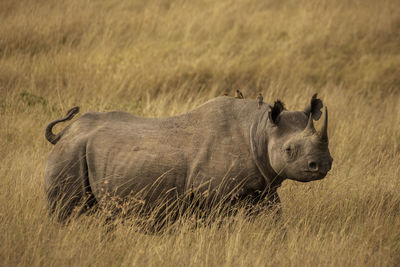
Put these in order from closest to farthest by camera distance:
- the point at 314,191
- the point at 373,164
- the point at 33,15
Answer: the point at 314,191
the point at 373,164
the point at 33,15

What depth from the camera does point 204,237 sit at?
3.95 metres

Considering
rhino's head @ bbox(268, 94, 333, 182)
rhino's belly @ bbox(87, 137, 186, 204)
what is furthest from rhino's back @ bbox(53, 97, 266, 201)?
rhino's head @ bbox(268, 94, 333, 182)

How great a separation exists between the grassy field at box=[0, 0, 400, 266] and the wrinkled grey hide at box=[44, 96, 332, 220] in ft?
0.88

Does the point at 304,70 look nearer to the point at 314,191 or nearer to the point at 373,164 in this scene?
the point at 373,164

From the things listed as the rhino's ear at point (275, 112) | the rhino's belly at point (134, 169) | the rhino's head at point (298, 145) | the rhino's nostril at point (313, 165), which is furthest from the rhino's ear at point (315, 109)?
the rhino's belly at point (134, 169)

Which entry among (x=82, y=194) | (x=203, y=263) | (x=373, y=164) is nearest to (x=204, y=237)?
(x=203, y=263)

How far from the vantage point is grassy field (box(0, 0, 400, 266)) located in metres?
3.87

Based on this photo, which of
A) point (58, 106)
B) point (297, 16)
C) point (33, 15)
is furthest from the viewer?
point (297, 16)

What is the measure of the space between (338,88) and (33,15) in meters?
6.26

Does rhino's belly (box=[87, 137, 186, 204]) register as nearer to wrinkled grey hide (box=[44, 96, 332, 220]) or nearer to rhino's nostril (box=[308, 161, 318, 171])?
wrinkled grey hide (box=[44, 96, 332, 220])

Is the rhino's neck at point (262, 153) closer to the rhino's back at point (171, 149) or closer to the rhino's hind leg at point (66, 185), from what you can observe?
the rhino's back at point (171, 149)

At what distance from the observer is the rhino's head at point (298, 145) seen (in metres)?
3.82

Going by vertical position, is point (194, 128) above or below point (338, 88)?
above

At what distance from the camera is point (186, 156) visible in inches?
166
